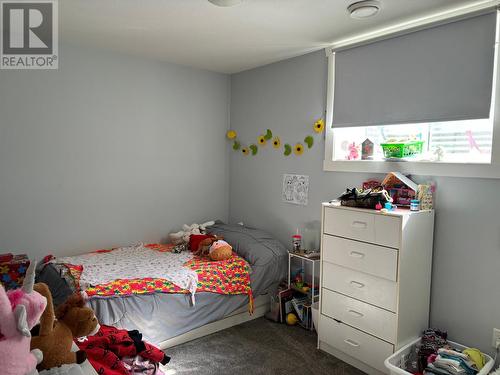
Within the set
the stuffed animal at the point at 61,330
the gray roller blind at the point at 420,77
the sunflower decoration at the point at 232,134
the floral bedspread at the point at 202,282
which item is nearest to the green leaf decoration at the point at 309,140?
the gray roller blind at the point at 420,77

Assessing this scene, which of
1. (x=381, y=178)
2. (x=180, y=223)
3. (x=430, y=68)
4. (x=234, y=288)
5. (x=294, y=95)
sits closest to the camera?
(x=430, y=68)

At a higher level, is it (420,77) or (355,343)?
(420,77)

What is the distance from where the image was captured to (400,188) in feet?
8.54

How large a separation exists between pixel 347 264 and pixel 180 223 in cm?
209

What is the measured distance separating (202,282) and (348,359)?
1.21m

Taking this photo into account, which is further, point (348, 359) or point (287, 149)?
point (287, 149)

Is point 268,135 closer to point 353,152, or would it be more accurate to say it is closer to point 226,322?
point 353,152

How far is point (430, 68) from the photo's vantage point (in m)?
2.46

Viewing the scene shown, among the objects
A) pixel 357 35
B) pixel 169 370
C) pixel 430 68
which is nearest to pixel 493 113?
pixel 430 68

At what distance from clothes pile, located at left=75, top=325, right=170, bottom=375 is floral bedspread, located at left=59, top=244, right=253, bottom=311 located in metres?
0.42

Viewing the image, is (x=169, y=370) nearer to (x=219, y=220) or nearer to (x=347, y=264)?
(x=347, y=264)

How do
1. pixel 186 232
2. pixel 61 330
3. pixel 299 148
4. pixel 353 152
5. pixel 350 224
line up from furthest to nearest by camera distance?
pixel 186 232 → pixel 299 148 → pixel 353 152 → pixel 350 224 → pixel 61 330

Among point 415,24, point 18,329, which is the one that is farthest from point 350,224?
point 18,329

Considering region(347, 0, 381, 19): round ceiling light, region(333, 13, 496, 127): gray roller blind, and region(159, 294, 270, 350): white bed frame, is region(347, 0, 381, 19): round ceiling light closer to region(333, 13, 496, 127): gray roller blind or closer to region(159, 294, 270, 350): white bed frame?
region(333, 13, 496, 127): gray roller blind
